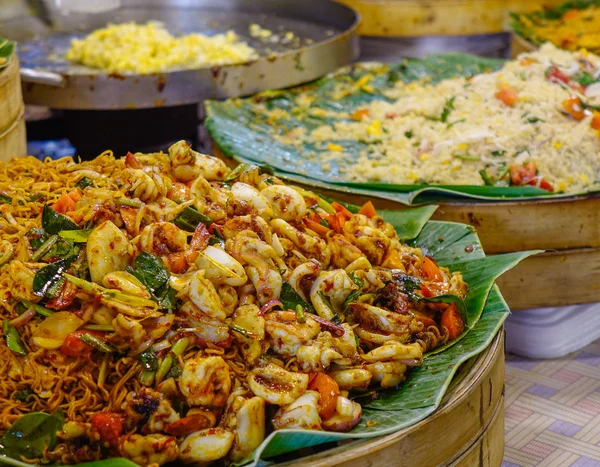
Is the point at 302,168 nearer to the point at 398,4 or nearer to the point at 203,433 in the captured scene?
the point at 203,433

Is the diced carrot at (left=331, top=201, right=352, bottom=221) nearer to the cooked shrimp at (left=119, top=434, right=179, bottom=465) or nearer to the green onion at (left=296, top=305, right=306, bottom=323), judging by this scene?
the green onion at (left=296, top=305, right=306, bottom=323)

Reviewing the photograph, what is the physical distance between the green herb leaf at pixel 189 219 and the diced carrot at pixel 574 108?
2412mm

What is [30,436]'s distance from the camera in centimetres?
193

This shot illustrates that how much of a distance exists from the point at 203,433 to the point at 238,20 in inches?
186

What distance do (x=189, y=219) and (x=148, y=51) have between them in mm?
2776

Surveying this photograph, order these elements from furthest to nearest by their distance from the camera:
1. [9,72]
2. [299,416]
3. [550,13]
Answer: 1. [550,13]
2. [9,72]
3. [299,416]

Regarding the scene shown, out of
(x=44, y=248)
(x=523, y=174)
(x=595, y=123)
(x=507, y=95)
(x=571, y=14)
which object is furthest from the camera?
(x=571, y=14)

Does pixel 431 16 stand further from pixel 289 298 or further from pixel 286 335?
pixel 286 335

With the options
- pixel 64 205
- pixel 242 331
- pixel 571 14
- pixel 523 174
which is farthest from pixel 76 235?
pixel 571 14

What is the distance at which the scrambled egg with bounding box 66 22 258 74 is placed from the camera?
4801 millimetres

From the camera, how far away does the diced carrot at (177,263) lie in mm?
2207

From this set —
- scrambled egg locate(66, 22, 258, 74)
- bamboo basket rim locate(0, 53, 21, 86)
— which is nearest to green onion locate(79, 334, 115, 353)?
bamboo basket rim locate(0, 53, 21, 86)

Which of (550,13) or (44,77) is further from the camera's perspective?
(550,13)

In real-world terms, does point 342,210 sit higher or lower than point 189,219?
lower
